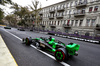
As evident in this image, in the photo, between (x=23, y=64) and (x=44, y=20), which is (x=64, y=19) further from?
(x=23, y=64)

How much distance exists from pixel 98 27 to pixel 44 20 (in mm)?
24356

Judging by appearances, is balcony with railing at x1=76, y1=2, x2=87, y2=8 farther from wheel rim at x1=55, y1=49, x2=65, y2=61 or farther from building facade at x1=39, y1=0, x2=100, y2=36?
wheel rim at x1=55, y1=49, x2=65, y2=61

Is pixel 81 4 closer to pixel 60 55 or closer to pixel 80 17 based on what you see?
pixel 80 17

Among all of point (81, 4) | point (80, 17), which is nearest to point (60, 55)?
point (80, 17)

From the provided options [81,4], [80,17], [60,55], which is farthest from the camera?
[80,17]

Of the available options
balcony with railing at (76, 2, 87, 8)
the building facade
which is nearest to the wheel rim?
the building facade

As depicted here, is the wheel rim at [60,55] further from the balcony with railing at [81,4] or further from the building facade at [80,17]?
the balcony with railing at [81,4]

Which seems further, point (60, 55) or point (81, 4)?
point (81, 4)

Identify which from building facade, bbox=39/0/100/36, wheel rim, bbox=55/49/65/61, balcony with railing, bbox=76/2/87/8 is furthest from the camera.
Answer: balcony with railing, bbox=76/2/87/8

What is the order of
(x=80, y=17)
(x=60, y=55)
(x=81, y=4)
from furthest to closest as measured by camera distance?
1. (x=80, y=17)
2. (x=81, y=4)
3. (x=60, y=55)

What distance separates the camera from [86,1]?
50.3 ft

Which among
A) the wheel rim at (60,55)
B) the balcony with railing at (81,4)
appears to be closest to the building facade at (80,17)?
the balcony with railing at (81,4)

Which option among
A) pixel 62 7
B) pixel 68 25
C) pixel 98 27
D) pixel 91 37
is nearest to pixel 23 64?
pixel 91 37

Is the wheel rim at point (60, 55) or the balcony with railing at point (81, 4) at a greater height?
the balcony with railing at point (81, 4)
